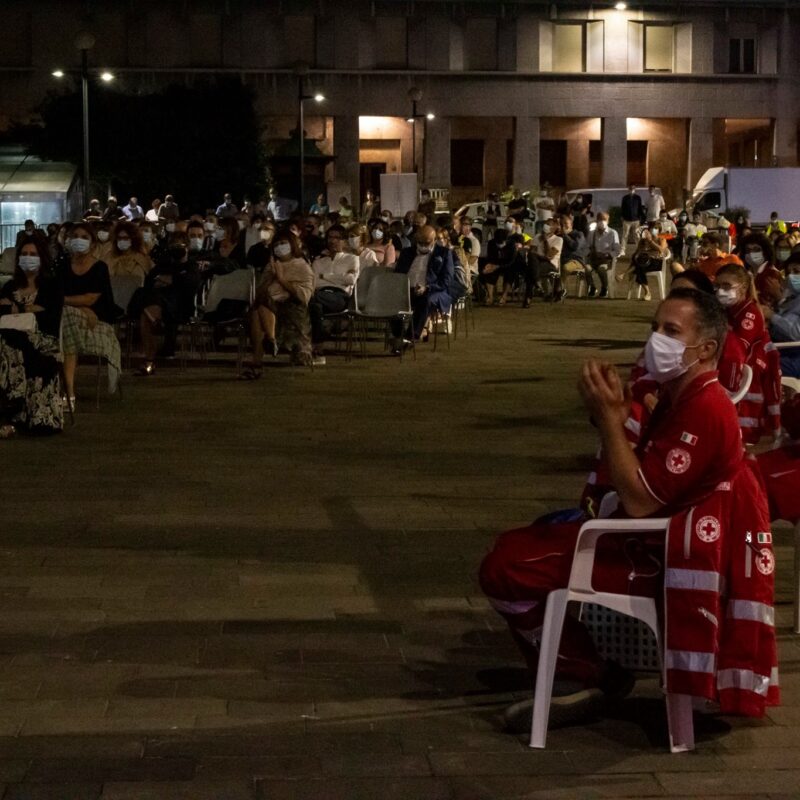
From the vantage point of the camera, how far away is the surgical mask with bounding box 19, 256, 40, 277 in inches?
484

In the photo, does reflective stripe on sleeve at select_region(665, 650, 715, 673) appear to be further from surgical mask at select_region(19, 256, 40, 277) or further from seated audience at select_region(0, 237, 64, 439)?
surgical mask at select_region(19, 256, 40, 277)

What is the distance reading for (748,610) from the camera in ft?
16.0

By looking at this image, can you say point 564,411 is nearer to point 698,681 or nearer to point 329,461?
point 329,461

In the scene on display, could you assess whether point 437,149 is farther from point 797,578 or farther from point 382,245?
point 797,578

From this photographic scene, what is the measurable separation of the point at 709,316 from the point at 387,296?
13.1m

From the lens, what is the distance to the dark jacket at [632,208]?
134ft

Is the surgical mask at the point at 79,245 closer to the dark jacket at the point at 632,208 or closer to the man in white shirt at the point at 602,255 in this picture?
the man in white shirt at the point at 602,255

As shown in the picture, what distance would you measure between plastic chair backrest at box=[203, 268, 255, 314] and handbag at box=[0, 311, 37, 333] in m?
5.14

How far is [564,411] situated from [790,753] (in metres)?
8.34

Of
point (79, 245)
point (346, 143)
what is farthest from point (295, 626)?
point (346, 143)

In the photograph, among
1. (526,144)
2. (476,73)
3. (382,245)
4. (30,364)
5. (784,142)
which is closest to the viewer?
(30,364)

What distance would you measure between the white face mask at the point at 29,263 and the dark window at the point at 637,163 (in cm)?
5551

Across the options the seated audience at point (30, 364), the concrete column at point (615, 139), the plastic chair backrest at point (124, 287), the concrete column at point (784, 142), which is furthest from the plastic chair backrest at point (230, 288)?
the concrete column at point (784, 142)

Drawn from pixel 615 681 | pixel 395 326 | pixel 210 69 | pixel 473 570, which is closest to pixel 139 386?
pixel 395 326
